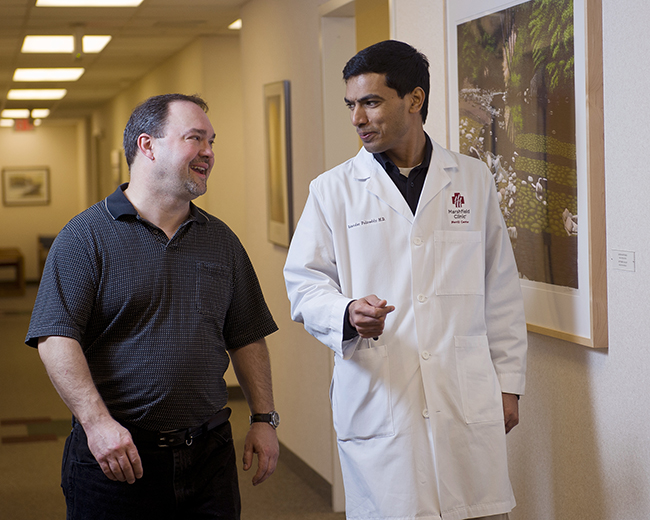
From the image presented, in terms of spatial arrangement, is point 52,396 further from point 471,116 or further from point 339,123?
point 471,116

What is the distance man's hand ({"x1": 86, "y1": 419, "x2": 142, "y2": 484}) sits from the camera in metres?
1.62

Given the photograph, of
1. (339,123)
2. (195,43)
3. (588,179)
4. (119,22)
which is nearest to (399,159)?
(588,179)

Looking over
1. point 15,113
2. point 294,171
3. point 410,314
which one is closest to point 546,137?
point 410,314

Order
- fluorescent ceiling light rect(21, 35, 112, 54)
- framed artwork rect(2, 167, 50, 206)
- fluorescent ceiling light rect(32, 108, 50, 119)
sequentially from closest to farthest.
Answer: fluorescent ceiling light rect(21, 35, 112, 54), fluorescent ceiling light rect(32, 108, 50, 119), framed artwork rect(2, 167, 50, 206)

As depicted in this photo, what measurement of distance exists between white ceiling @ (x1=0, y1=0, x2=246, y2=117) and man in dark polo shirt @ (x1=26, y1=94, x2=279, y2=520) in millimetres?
3320

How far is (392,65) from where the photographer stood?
74.5 inches

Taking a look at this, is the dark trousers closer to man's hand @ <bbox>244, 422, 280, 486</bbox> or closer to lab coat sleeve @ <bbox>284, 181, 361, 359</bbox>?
man's hand @ <bbox>244, 422, 280, 486</bbox>

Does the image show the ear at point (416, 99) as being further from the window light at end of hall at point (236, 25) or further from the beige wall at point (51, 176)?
the beige wall at point (51, 176)

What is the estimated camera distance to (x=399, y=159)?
78.3 inches

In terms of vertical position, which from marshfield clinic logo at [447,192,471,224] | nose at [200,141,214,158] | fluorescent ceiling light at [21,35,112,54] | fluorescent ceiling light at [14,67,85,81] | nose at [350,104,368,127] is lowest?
marshfield clinic logo at [447,192,471,224]

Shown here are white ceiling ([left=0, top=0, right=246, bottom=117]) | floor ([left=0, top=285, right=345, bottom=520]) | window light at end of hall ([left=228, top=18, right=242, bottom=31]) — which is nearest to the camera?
floor ([left=0, top=285, right=345, bottom=520])

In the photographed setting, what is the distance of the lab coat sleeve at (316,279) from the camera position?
69.7 inches

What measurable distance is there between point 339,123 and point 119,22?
2556mm

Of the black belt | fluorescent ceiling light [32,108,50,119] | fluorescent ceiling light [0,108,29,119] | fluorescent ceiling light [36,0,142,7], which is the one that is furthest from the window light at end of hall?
fluorescent ceiling light [32,108,50,119]
